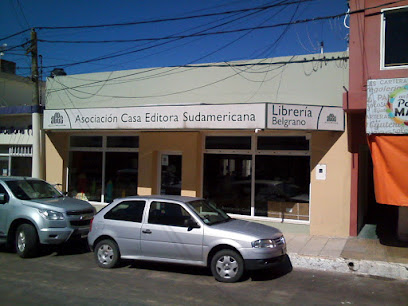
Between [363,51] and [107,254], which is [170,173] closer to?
[107,254]

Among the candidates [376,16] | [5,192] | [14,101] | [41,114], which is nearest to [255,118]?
[376,16]

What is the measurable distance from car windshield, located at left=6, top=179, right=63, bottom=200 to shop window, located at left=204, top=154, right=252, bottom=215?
4634 mm

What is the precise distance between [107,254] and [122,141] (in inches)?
267

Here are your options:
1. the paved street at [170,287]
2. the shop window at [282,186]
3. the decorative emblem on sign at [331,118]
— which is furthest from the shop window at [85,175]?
the decorative emblem on sign at [331,118]

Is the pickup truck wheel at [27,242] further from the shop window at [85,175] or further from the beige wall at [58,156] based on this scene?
the beige wall at [58,156]

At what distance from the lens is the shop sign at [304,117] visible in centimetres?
1002

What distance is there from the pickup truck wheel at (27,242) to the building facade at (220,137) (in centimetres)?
398

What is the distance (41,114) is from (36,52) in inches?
86.4

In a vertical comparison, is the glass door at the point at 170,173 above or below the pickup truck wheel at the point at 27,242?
above

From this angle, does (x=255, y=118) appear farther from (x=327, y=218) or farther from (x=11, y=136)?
(x=11, y=136)

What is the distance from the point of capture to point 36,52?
13.9 metres

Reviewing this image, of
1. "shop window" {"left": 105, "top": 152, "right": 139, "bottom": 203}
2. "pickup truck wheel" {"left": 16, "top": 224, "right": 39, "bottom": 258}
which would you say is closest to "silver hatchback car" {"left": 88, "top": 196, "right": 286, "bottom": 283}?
"pickup truck wheel" {"left": 16, "top": 224, "right": 39, "bottom": 258}

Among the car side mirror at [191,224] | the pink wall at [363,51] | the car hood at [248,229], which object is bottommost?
the car hood at [248,229]

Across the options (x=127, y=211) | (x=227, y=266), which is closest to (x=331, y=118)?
(x=227, y=266)
